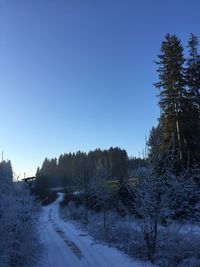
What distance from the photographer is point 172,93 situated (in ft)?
97.2

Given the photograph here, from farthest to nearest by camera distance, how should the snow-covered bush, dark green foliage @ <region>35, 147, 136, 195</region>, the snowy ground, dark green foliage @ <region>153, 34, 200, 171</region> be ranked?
dark green foliage @ <region>35, 147, 136, 195</region> < dark green foliage @ <region>153, 34, 200, 171</region> < the snowy ground < the snow-covered bush

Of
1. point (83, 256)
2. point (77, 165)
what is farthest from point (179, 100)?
point (77, 165)

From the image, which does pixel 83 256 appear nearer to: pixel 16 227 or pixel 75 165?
pixel 16 227

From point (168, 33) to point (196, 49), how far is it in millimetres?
3068

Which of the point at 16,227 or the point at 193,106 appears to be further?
the point at 193,106

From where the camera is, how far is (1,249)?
11.0m

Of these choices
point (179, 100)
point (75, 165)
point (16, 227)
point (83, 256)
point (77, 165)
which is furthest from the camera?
point (75, 165)

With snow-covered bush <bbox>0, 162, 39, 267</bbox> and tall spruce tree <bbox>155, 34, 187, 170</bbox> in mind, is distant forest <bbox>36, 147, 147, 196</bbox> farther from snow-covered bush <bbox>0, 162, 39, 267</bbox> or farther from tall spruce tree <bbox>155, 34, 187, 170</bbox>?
snow-covered bush <bbox>0, 162, 39, 267</bbox>

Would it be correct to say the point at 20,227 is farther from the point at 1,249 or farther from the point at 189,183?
the point at 189,183

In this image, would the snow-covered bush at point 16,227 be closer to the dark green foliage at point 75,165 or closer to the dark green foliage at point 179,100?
the dark green foliage at point 179,100

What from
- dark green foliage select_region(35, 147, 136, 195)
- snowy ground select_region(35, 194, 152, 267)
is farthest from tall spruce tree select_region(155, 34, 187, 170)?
dark green foliage select_region(35, 147, 136, 195)

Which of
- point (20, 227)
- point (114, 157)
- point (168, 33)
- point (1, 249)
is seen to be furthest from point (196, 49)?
point (114, 157)

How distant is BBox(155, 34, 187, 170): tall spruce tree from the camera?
2842 centimetres

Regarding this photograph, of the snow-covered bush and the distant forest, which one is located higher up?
the distant forest
